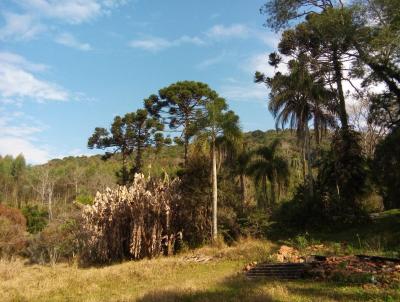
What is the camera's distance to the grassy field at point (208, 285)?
8.49 metres

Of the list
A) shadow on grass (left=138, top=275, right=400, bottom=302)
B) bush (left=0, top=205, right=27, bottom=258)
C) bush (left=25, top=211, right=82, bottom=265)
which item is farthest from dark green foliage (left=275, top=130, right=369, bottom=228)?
bush (left=0, top=205, right=27, bottom=258)

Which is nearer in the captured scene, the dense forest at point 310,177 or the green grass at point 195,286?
the green grass at point 195,286

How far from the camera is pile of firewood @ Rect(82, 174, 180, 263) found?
21.2 metres

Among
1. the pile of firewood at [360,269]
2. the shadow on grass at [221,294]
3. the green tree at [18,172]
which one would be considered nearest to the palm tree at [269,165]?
the pile of firewood at [360,269]

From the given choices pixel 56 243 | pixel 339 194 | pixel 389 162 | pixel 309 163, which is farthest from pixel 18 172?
pixel 389 162

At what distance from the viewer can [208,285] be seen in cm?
1109

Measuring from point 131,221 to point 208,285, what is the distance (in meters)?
11.4

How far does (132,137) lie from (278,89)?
43.8ft

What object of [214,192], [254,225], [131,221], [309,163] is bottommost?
[254,225]

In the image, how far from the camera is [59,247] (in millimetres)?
27594

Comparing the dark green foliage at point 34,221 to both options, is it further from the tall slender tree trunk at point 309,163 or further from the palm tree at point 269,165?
the tall slender tree trunk at point 309,163

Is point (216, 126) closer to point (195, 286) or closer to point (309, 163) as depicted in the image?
point (309, 163)

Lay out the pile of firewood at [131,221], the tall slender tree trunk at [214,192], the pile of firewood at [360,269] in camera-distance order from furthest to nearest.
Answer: the pile of firewood at [131,221] → the tall slender tree trunk at [214,192] → the pile of firewood at [360,269]

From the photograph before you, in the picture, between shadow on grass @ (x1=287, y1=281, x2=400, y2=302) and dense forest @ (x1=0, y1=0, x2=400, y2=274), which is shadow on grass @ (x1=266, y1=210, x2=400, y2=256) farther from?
shadow on grass @ (x1=287, y1=281, x2=400, y2=302)
